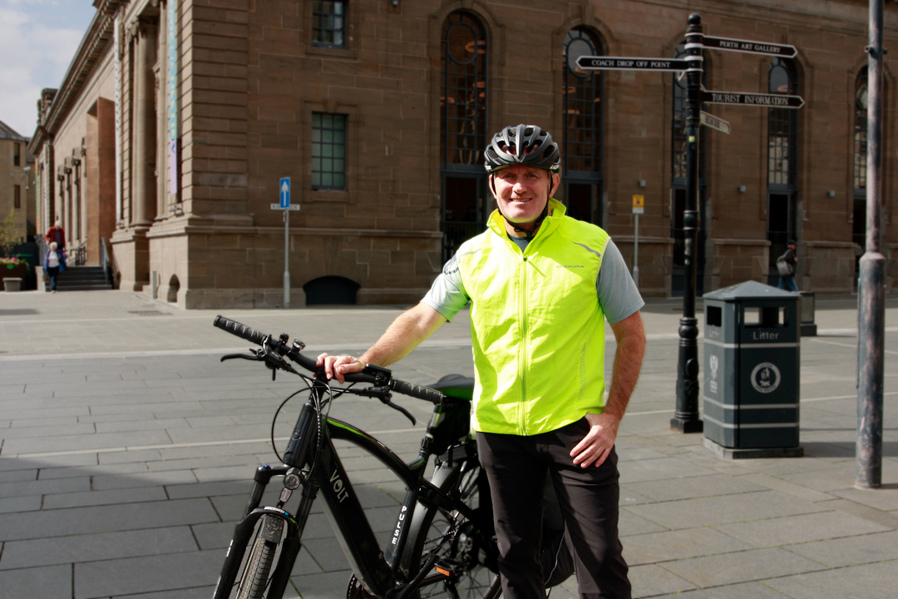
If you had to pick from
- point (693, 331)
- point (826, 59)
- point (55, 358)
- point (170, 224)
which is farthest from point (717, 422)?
point (826, 59)

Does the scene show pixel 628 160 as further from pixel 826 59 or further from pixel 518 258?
pixel 518 258

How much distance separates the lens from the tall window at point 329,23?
22.6 metres

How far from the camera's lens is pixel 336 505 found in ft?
8.97

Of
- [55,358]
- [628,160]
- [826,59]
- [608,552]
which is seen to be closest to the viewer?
[608,552]

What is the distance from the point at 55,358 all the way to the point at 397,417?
5.91 meters

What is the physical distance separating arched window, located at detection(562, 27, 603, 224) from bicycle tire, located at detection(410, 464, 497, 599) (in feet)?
76.4

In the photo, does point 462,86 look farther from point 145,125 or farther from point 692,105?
point 692,105

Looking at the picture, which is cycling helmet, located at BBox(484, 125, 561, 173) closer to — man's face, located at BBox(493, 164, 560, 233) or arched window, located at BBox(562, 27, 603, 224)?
man's face, located at BBox(493, 164, 560, 233)

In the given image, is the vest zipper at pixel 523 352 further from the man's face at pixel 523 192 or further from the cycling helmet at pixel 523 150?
the cycling helmet at pixel 523 150

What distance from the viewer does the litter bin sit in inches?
243

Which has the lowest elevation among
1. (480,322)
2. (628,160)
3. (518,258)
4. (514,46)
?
(480,322)

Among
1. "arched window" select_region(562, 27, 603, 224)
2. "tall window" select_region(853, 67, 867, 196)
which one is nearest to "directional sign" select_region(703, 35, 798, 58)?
"arched window" select_region(562, 27, 603, 224)

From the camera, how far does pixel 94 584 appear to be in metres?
3.80

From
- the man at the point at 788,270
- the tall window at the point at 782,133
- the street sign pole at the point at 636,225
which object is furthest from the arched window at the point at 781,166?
the man at the point at 788,270
